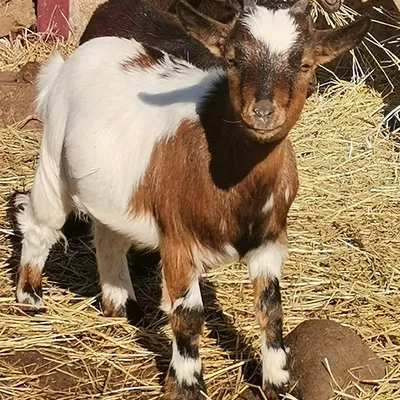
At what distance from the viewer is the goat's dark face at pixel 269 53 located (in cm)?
354

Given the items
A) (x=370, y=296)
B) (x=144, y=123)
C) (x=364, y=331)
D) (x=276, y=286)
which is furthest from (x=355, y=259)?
(x=144, y=123)

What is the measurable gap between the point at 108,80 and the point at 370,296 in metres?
1.96

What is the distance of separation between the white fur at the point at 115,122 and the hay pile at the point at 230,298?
0.69 m

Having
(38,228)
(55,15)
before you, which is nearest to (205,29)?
(38,228)

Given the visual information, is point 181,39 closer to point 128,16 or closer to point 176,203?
point 128,16

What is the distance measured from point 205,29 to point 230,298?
75.5 inches

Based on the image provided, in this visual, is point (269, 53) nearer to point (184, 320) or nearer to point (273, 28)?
point (273, 28)

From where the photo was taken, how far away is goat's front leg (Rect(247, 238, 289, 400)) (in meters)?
4.20

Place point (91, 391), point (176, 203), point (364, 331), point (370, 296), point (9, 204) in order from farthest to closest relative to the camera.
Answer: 1. point (9, 204)
2. point (370, 296)
3. point (364, 331)
4. point (91, 391)
5. point (176, 203)

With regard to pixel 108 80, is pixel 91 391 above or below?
below

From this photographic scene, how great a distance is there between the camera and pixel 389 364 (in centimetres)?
457

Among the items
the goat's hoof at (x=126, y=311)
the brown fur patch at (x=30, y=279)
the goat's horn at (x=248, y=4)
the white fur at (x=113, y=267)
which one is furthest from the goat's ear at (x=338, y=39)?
the brown fur patch at (x=30, y=279)

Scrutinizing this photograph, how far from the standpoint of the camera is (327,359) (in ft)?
13.8

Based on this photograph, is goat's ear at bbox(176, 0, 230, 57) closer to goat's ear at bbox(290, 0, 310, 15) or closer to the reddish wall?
goat's ear at bbox(290, 0, 310, 15)
